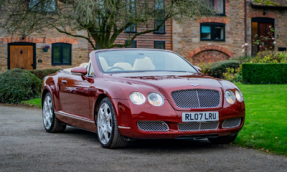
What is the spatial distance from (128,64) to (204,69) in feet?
55.7

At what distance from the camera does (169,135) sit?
18.9 feet

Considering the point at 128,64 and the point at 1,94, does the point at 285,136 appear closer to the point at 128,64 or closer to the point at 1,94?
the point at 128,64

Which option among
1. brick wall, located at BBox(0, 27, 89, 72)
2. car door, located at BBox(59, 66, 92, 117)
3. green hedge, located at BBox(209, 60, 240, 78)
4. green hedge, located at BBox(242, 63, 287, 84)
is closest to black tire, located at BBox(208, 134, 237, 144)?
car door, located at BBox(59, 66, 92, 117)

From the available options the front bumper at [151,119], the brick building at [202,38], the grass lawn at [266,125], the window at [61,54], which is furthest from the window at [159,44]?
A: the front bumper at [151,119]

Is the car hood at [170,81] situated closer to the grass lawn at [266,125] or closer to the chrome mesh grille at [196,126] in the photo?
the chrome mesh grille at [196,126]

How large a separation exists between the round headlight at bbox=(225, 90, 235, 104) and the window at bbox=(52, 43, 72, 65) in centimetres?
2215

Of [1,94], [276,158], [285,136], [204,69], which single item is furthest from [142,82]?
[204,69]

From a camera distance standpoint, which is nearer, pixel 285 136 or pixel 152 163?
pixel 152 163

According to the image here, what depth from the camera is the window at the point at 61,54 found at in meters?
27.3

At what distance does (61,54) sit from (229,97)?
2223 cm

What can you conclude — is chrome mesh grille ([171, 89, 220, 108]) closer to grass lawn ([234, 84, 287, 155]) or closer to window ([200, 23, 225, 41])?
grass lawn ([234, 84, 287, 155])

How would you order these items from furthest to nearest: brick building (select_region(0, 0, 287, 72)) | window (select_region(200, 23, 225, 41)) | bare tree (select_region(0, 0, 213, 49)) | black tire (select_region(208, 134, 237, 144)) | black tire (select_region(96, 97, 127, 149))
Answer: window (select_region(200, 23, 225, 41)) < brick building (select_region(0, 0, 287, 72)) < bare tree (select_region(0, 0, 213, 49)) < black tire (select_region(208, 134, 237, 144)) < black tire (select_region(96, 97, 127, 149))

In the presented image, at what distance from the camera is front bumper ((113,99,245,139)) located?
18.7 ft

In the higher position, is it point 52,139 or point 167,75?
point 167,75
